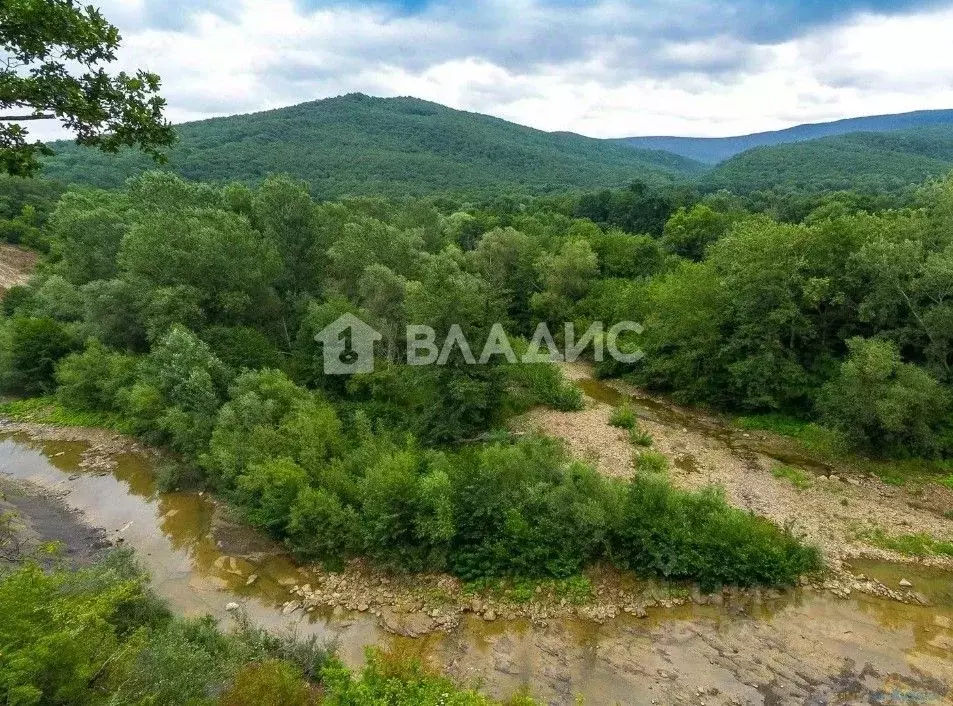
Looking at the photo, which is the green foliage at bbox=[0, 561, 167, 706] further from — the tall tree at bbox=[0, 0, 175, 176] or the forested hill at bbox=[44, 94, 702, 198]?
the forested hill at bbox=[44, 94, 702, 198]

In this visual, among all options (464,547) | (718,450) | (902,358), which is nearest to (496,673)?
(464,547)

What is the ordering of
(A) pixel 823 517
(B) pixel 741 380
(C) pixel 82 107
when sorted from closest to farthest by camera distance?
(C) pixel 82 107
(A) pixel 823 517
(B) pixel 741 380

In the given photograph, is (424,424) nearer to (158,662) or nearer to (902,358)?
(158,662)

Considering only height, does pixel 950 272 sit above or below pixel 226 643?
above

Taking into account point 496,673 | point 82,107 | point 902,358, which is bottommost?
point 496,673

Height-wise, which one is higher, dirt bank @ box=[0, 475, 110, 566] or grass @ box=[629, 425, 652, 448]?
grass @ box=[629, 425, 652, 448]

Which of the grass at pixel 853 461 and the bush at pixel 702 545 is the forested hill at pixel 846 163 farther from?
the bush at pixel 702 545

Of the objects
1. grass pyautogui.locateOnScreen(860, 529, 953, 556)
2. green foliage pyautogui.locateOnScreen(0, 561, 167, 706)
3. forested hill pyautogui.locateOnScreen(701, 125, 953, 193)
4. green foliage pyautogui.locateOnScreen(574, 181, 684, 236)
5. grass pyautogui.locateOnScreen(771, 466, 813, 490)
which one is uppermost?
forested hill pyautogui.locateOnScreen(701, 125, 953, 193)

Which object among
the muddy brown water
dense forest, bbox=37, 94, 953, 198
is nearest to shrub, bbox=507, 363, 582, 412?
the muddy brown water

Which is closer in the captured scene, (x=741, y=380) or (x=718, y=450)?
(x=718, y=450)
